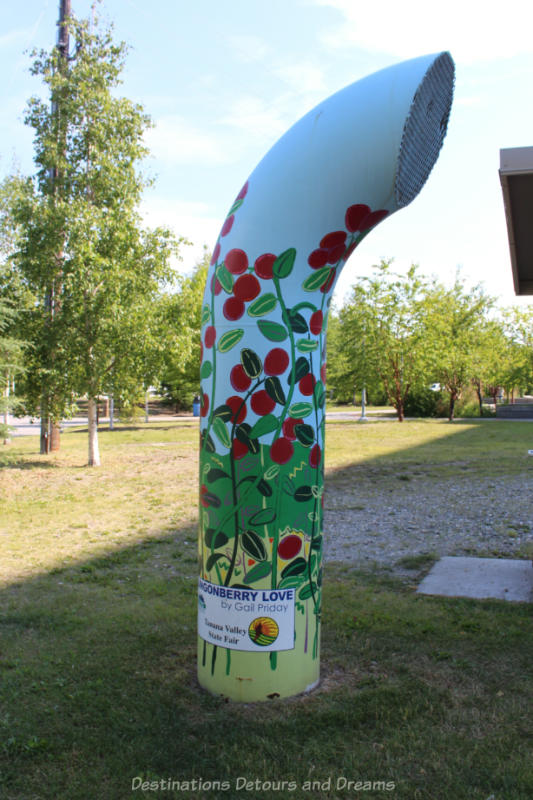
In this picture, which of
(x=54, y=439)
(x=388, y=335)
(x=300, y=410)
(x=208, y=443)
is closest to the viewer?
(x=300, y=410)

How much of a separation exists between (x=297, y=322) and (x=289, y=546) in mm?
1232

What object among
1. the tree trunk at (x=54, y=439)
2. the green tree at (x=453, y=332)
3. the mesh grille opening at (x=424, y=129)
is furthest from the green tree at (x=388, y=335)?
the mesh grille opening at (x=424, y=129)

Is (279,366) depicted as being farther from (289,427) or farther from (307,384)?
(289,427)

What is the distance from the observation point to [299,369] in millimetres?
3709

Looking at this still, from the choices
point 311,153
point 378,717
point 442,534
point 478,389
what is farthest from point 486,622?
point 478,389

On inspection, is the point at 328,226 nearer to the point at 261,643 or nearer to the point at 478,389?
the point at 261,643

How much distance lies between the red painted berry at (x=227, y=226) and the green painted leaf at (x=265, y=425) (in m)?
1.08

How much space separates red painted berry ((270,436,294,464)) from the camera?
366 cm

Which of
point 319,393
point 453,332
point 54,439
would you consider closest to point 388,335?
point 453,332

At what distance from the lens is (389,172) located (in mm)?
3482

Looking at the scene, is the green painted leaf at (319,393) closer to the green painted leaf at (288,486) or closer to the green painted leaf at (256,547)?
the green painted leaf at (288,486)

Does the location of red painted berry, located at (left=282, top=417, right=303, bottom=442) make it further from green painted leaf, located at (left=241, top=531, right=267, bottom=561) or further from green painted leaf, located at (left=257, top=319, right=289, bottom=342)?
green painted leaf, located at (left=241, top=531, right=267, bottom=561)

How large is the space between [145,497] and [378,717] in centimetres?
722

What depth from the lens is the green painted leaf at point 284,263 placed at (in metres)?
3.64
